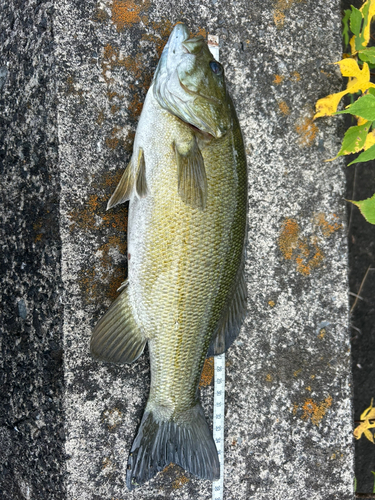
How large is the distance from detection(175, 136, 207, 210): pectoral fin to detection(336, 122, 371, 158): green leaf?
0.96 metres

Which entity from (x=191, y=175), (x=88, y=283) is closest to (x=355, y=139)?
(x=191, y=175)

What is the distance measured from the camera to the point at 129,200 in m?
2.31

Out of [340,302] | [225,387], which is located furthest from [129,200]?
[340,302]

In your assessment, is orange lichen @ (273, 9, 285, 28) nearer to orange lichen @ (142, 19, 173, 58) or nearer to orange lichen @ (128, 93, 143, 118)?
orange lichen @ (142, 19, 173, 58)

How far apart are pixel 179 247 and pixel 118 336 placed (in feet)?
1.84

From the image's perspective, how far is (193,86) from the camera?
211 centimetres

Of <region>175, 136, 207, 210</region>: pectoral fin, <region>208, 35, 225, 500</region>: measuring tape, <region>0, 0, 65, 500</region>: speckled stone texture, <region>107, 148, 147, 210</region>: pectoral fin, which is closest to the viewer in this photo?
<region>175, 136, 207, 210</region>: pectoral fin

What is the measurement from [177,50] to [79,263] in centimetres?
117

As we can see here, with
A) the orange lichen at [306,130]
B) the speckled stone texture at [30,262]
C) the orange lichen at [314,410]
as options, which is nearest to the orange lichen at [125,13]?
the speckled stone texture at [30,262]

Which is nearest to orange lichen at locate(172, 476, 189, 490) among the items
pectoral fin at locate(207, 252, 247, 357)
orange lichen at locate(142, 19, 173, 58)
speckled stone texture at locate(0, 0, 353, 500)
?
speckled stone texture at locate(0, 0, 353, 500)

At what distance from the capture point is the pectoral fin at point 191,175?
2.05 meters

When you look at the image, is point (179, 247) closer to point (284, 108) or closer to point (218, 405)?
point (218, 405)

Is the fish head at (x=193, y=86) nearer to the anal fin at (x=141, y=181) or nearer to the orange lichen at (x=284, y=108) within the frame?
the anal fin at (x=141, y=181)

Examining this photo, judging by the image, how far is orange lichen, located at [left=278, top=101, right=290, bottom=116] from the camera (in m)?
2.72
